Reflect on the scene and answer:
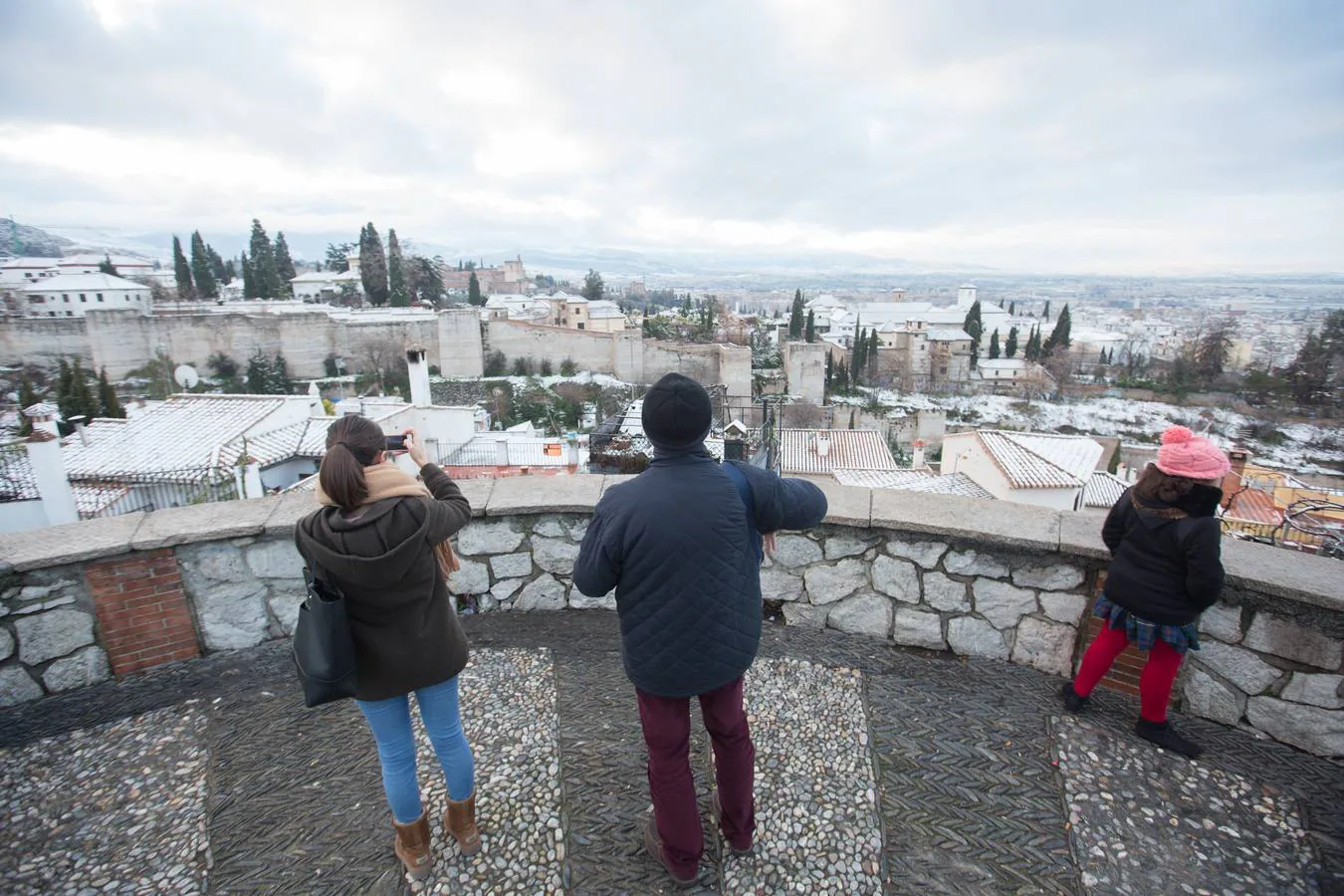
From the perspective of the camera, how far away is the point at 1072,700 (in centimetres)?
214

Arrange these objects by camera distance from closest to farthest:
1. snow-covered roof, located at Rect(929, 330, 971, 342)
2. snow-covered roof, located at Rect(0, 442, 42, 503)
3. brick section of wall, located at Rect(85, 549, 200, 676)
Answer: brick section of wall, located at Rect(85, 549, 200, 676), snow-covered roof, located at Rect(0, 442, 42, 503), snow-covered roof, located at Rect(929, 330, 971, 342)

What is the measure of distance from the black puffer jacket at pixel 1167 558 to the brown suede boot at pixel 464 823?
199 centimetres

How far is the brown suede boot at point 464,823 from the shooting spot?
1.64m

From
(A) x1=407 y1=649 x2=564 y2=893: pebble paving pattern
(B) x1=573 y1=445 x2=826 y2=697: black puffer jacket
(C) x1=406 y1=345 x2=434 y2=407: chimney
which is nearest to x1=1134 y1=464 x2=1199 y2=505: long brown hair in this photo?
(B) x1=573 y1=445 x2=826 y2=697: black puffer jacket

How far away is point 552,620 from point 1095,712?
2.03 meters

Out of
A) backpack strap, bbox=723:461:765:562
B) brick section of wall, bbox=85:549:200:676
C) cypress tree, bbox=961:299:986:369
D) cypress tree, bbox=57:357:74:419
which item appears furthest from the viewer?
cypress tree, bbox=961:299:986:369

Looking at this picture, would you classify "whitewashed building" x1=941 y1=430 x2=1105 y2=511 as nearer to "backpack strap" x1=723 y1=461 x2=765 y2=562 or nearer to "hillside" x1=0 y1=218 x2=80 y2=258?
"backpack strap" x1=723 y1=461 x2=765 y2=562

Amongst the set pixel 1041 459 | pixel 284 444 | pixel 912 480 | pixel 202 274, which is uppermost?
pixel 202 274

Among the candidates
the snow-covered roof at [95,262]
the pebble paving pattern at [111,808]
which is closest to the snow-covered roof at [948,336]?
the pebble paving pattern at [111,808]

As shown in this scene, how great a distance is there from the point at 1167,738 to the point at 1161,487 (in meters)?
0.80

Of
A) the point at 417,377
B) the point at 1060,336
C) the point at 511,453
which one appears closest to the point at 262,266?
the point at 417,377

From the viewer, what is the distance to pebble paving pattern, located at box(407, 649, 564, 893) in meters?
1.60

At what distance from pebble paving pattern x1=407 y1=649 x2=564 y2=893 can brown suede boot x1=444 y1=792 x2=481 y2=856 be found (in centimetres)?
3

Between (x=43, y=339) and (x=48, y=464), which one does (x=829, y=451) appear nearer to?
(x=48, y=464)
